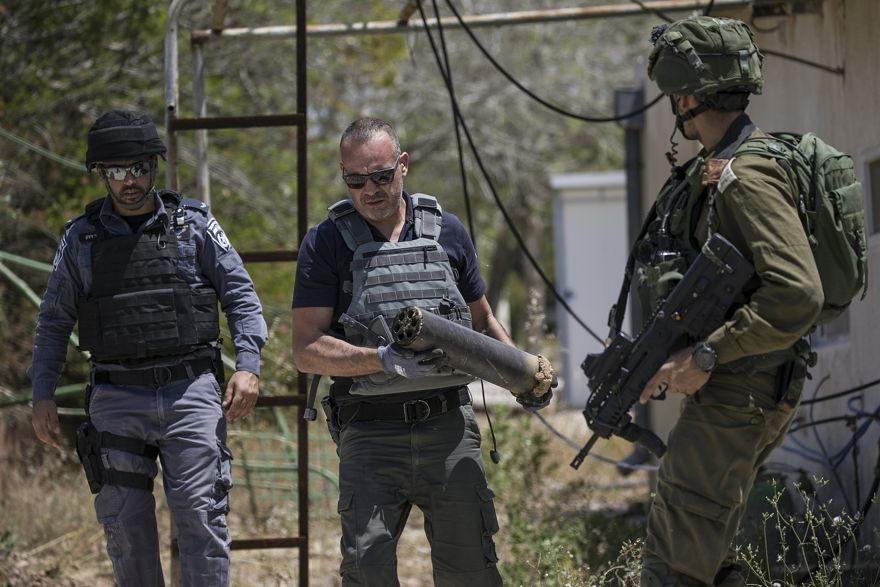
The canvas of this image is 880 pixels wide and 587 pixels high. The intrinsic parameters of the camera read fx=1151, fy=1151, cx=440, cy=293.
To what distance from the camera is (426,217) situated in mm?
4195

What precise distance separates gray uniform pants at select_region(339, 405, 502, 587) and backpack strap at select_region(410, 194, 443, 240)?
67 centimetres

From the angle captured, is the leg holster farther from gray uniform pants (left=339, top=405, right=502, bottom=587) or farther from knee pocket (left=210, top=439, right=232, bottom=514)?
gray uniform pants (left=339, top=405, right=502, bottom=587)

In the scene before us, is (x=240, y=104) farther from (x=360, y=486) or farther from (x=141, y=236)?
(x=360, y=486)

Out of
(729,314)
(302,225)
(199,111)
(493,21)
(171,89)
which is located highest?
(493,21)

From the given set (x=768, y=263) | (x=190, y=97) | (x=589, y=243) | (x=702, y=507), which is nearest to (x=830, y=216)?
(x=768, y=263)

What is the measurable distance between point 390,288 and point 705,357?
43.8 inches

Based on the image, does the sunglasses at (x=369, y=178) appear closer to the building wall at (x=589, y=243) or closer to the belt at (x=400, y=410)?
the belt at (x=400, y=410)

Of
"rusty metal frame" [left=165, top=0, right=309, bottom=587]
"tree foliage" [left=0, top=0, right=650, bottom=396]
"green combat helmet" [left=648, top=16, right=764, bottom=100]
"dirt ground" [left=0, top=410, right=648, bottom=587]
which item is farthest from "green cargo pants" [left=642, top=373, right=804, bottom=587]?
"dirt ground" [left=0, top=410, right=648, bottom=587]

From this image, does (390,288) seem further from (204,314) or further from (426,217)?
(204,314)

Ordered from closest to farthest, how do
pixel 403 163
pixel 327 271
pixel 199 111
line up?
pixel 327 271
pixel 403 163
pixel 199 111

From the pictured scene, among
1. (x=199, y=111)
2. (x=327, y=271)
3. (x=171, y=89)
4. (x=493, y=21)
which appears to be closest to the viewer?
(x=327, y=271)

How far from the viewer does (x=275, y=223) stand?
35.3 feet

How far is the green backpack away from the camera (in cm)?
353

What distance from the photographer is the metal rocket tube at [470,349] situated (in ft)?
12.1
